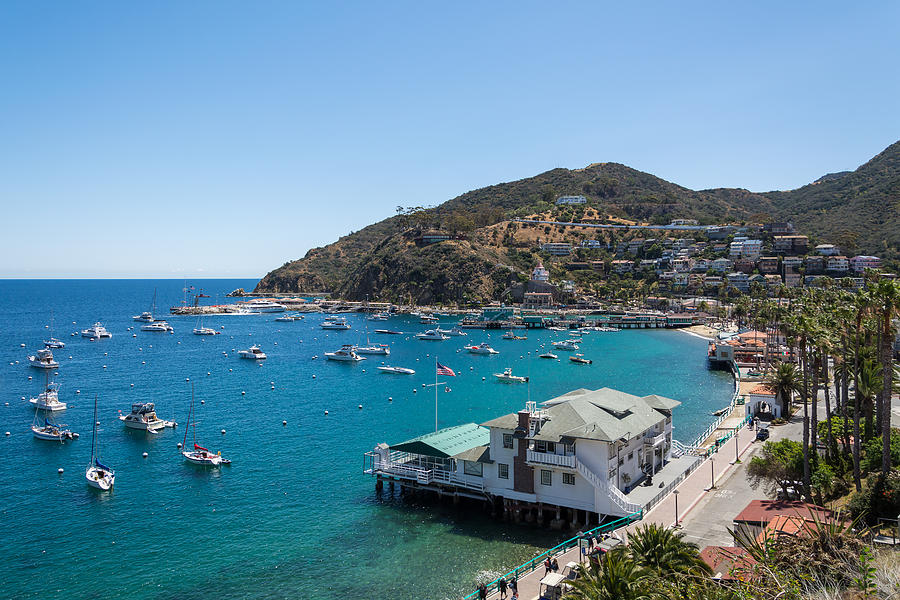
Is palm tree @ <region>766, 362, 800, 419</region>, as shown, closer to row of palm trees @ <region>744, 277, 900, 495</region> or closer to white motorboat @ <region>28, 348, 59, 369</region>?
row of palm trees @ <region>744, 277, 900, 495</region>

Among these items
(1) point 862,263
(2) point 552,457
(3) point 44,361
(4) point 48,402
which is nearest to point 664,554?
(2) point 552,457

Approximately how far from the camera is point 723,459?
4441cm

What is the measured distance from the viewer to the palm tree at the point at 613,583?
18.6 meters

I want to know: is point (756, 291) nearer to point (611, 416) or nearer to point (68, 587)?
point (611, 416)

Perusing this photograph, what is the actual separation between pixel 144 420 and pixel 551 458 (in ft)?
142

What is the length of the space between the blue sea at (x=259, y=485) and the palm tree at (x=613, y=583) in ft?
39.0

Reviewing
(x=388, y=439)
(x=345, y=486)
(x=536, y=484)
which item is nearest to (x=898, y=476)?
(x=536, y=484)

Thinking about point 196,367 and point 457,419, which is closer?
point 457,419

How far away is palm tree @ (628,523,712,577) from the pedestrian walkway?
4.94ft

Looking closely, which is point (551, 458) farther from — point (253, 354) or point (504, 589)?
point (253, 354)

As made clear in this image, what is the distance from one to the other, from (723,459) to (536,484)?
16363 millimetres

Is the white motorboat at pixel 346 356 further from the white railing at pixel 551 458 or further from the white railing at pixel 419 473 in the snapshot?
the white railing at pixel 551 458

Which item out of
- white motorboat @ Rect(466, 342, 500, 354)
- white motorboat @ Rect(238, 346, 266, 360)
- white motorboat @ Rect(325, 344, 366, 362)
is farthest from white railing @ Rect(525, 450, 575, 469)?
white motorboat @ Rect(466, 342, 500, 354)

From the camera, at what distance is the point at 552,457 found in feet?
118
